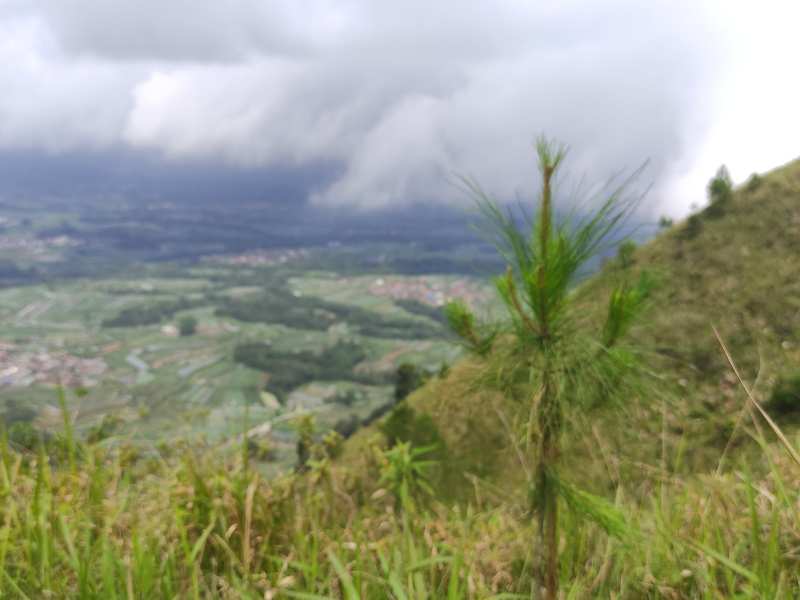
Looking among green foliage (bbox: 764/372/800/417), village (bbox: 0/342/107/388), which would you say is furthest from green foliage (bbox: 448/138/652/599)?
village (bbox: 0/342/107/388)

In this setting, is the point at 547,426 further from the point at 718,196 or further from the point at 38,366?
the point at 38,366

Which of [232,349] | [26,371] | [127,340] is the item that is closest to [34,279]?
[127,340]

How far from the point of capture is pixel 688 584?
7.11 ft

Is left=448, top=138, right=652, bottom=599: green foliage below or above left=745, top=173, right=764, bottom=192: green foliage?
below

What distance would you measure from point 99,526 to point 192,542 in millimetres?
433

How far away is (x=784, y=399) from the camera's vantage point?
1459cm

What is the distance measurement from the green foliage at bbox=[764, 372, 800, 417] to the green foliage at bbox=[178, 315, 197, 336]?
420 feet

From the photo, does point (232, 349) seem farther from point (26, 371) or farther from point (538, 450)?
point (538, 450)

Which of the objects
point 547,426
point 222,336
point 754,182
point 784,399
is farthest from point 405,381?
point 222,336

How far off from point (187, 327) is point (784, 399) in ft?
426

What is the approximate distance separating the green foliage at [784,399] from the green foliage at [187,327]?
12800 cm

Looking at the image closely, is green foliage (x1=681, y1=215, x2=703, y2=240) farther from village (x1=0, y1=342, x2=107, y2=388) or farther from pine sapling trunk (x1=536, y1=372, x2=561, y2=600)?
village (x1=0, y1=342, x2=107, y2=388)

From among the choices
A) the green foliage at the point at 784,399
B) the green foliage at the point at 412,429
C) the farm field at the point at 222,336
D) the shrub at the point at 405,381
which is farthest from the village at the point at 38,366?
the green foliage at the point at 784,399

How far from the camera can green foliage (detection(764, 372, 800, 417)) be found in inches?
543
